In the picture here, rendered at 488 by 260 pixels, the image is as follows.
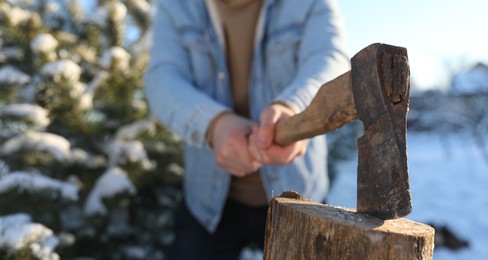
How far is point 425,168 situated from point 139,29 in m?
8.51

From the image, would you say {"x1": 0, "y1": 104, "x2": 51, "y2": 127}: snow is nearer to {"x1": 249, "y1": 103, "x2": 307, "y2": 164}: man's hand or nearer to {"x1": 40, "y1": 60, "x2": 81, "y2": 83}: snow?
{"x1": 40, "y1": 60, "x2": 81, "y2": 83}: snow

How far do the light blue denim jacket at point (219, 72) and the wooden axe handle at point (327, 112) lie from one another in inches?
14.5

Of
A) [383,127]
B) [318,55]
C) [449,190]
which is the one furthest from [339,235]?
[449,190]

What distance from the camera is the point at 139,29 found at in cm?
365

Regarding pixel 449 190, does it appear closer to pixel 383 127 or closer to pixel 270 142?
pixel 270 142

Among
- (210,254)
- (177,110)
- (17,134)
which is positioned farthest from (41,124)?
(210,254)

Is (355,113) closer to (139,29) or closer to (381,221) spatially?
(381,221)

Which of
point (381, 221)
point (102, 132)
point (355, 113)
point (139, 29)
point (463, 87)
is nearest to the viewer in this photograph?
point (381, 221)

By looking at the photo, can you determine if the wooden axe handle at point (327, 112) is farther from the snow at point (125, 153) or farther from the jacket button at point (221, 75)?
the snow at point (125, 153)

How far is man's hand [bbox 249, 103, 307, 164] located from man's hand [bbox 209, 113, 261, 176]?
0.12 ft

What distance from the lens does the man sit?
1.59 metres

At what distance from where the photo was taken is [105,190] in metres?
2.35

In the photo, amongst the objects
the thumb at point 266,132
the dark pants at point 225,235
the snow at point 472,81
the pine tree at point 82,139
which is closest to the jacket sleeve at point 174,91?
the thumb at point 266,132

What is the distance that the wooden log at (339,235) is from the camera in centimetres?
75
